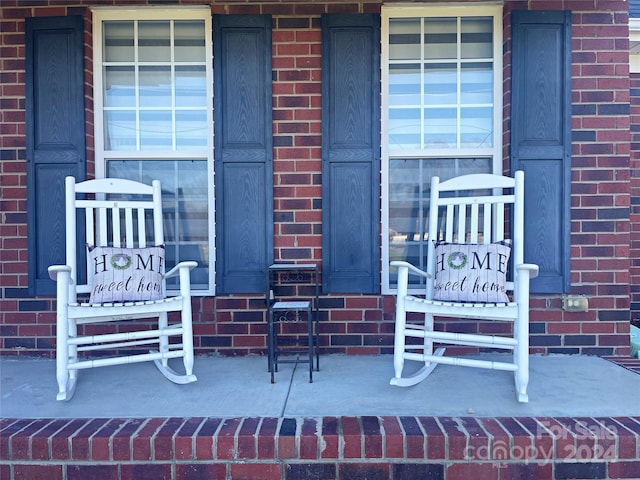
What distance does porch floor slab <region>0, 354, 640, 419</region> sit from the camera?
2057 mm

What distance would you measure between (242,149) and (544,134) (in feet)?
6.47

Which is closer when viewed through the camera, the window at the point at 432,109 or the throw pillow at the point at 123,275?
the throw pillow at the point at 123,275

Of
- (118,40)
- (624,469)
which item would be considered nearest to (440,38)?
(118,40)

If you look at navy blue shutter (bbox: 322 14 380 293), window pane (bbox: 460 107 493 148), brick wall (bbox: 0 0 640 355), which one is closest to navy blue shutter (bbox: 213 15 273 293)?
brick wall (bbox: 0 0 640 355)

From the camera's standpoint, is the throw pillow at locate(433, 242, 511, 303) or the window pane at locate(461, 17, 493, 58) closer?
the throw pillow at locate(433, 242, 511, 303)

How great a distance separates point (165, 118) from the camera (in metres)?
3.06

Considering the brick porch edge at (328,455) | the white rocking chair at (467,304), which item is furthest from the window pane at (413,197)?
the brick porch edge at (328,455)

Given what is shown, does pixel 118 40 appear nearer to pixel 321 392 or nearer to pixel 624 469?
pixel 321 392

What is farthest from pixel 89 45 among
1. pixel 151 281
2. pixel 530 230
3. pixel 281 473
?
pixel 530 230

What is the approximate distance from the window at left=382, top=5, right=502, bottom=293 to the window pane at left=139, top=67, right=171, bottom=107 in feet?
4.97

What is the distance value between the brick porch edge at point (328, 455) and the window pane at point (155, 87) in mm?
2143

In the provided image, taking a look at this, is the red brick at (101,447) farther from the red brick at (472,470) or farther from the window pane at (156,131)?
the window pane at (156,131)

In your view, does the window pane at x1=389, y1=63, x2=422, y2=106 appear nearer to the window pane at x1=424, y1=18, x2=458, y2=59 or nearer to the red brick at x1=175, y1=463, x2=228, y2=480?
the window pane at x1=424, y1=18, x2=458, y2=59

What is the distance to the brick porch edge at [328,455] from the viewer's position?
71.4 inches
